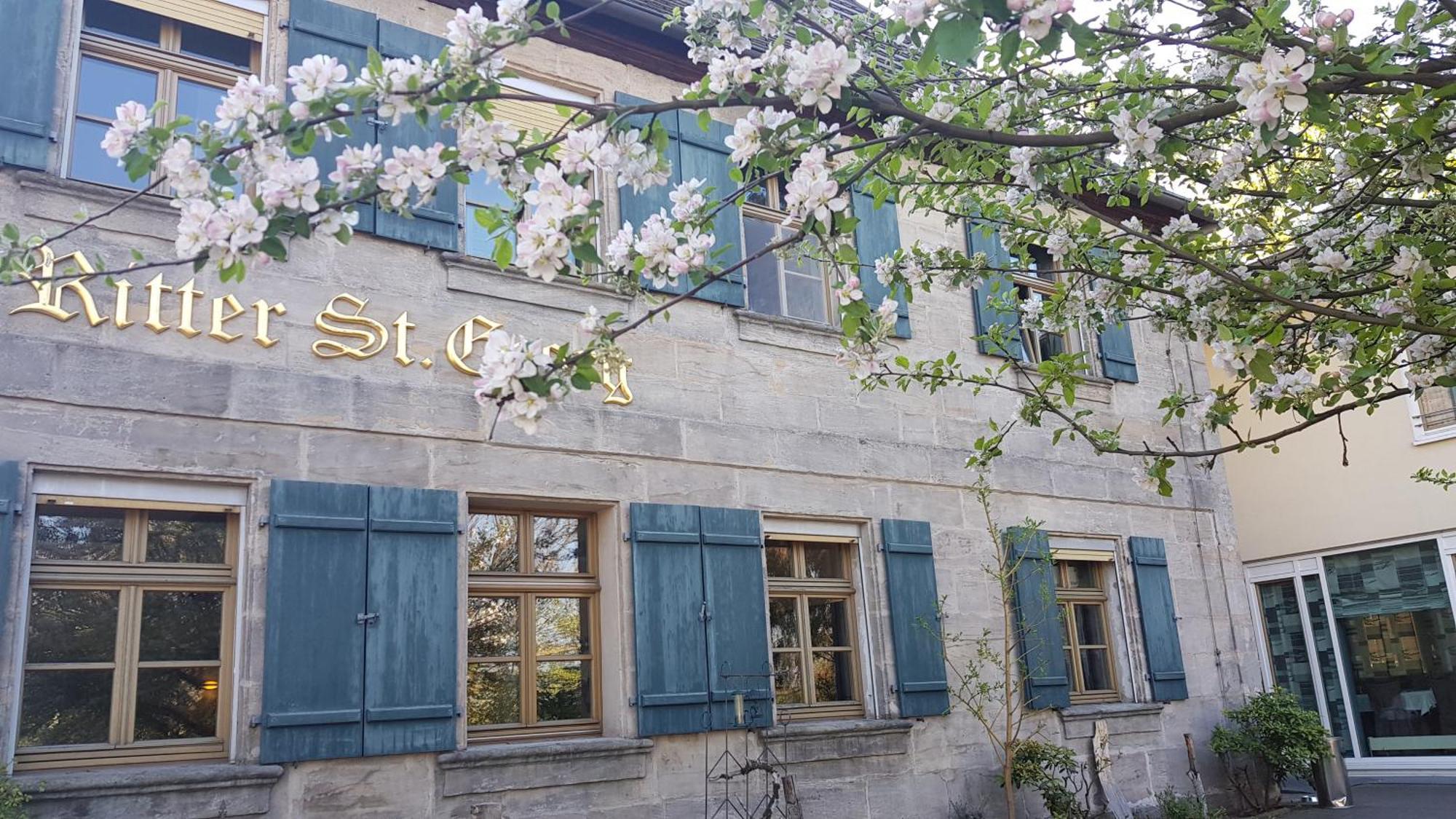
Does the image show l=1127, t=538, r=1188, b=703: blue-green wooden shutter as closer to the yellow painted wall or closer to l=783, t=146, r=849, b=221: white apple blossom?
the yellow painted wall

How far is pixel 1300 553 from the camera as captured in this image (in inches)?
566

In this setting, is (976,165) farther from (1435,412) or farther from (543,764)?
(1435,412)

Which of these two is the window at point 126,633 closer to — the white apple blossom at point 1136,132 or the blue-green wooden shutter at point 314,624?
the blue-green wooden shutter at point 314,624

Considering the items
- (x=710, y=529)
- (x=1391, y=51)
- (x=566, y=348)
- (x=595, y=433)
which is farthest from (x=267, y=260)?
(x=710, y=529)

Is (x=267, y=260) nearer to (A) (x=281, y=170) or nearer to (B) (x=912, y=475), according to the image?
(A) (x=281, y=170)

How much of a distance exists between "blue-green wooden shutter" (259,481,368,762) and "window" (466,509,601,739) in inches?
29.8

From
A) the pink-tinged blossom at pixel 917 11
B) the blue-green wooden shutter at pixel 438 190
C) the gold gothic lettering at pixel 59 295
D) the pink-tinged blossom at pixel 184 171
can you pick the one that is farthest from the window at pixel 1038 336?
the pink-tinged blossom at pixel 184 171

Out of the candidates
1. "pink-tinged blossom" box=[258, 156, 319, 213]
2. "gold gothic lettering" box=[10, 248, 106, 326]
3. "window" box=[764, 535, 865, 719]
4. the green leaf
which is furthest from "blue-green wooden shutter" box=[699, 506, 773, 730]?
the green leaf

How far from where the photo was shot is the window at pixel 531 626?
275 inches

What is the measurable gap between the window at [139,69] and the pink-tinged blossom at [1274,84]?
5.12m

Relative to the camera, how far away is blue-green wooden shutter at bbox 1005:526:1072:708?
9016 millimetres

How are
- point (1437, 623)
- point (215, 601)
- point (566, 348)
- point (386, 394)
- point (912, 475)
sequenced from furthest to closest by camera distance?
point (1437, 623)
point (912, 475)
point (386, 394)
point (215, 601)
point (566, 348)

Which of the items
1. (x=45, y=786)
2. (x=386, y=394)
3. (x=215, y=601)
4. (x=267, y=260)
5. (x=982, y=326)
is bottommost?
(x=45, y=786)

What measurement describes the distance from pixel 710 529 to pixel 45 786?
372cm
